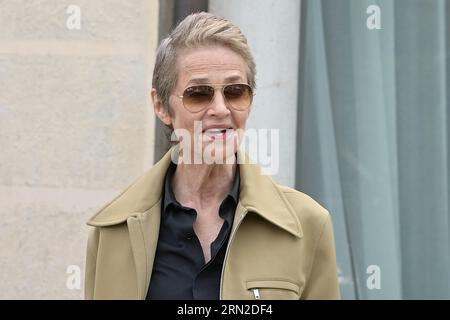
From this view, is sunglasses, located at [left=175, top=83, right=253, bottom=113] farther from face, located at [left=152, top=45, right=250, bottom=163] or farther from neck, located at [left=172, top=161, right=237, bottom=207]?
neck, located at [left=172, top=161, right=237, bottom=207]

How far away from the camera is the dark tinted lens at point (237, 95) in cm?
240

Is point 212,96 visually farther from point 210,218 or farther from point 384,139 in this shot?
point 384,139

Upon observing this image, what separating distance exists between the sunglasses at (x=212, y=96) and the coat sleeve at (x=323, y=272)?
0.42 metres

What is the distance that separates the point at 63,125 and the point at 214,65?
72.0 inches

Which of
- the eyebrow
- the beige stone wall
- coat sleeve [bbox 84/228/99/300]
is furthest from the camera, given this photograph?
the beige stone wall

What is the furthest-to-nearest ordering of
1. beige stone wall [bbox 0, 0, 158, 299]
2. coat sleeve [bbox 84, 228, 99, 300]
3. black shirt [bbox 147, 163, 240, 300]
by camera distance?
beige stone wall [bbox 0, 0, 158, 299] → coat sleeve [bbox 84, 228, 99, 300] → black shirt [bbox 147, 163, 240, 300]

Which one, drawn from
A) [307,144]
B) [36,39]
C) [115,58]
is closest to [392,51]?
[307,144]

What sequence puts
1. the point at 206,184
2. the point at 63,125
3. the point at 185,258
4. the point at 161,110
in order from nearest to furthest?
1. the point at 185,258
2. the point at 206,184
3. the point at 161,110
4. the point at 63,125

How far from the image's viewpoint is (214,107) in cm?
239

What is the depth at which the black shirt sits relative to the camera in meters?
2.31

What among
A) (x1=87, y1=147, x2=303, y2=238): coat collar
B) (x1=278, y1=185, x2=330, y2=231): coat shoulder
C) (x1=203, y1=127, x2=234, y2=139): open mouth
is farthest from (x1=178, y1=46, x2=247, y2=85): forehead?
(x1=278, y1=185, x2=330, y2=231): coat shoulder

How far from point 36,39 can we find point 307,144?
1461mm

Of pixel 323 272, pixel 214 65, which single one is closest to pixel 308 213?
pixel 323 272

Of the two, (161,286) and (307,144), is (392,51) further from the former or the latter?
(161,286)
